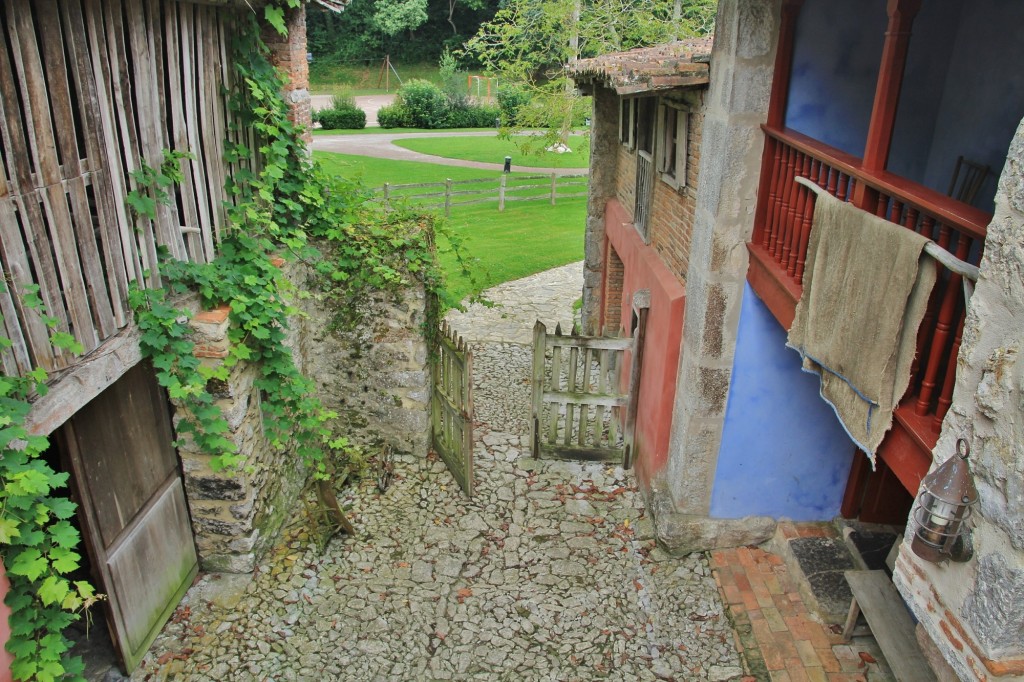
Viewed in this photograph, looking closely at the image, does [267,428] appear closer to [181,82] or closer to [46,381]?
[46,381]

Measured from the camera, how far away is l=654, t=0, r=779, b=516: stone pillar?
5328 millimetres

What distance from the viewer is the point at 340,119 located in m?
33.4

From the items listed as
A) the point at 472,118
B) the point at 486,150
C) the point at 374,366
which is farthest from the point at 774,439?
the point at 472,118

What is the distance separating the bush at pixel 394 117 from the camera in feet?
115

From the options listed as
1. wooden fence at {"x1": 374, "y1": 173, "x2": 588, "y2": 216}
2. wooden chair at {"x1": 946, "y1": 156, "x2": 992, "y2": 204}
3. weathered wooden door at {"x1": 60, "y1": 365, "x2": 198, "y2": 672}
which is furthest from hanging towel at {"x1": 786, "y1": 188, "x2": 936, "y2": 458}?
wooden fence at {"x1": 374, "y1": 173, "x2": 588, "y2": 216}

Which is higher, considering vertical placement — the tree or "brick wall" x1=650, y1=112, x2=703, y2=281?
the tree

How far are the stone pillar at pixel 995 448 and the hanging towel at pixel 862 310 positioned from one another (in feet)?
2.09

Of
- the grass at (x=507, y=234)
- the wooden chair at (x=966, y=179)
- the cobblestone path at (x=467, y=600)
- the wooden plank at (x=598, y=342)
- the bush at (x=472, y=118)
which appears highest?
the wooden chair at (x=966, y=179)

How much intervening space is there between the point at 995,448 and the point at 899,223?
161 centimetres

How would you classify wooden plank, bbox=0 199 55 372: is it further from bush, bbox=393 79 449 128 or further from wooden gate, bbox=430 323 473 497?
bush, bbox=393 79 449 128

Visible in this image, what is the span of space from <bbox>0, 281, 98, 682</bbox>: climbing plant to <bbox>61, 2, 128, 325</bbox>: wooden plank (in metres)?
0.65

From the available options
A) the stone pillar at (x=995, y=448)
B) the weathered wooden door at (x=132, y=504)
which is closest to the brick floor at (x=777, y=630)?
the stone pillar at (x=995, y=448)

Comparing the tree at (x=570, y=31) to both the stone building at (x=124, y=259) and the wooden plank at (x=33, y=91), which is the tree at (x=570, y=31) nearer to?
the stone building at (x=124, y=259)

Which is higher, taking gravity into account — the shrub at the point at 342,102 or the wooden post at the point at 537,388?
the shrub at the point at 342,102
